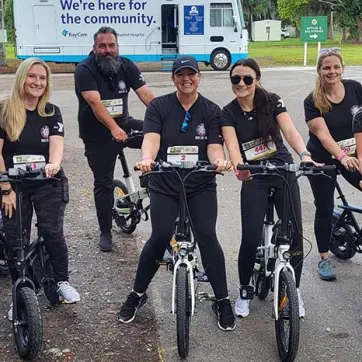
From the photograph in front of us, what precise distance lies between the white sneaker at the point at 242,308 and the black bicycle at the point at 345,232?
139 cm

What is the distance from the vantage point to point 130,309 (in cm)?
442

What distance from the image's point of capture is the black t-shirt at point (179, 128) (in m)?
4.24

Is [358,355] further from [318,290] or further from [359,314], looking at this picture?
[318,290]

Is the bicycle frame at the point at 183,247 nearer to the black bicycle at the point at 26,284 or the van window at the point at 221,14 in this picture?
the black bicycle at the point at 26,284

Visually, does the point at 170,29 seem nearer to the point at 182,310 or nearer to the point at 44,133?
the point at 44,133

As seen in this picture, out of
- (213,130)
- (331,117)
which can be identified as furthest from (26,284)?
(331,117)

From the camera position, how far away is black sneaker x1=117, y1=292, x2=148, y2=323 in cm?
441

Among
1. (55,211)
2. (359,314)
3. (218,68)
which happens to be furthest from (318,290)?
(218,68)

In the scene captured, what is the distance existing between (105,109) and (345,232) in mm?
2515

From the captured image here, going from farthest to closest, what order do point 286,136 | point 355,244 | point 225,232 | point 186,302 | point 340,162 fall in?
1. point 225,232
2. point 355,244
3. point 340,162
4. point 286,136
5. point 186,302

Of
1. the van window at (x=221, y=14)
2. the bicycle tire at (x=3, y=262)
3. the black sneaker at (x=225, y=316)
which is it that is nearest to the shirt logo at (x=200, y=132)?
the black sneaker at (x=225, y=316)

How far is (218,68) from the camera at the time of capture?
26438 mm

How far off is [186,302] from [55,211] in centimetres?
128

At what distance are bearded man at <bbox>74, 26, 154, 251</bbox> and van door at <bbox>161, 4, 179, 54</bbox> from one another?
2056 centimetres
